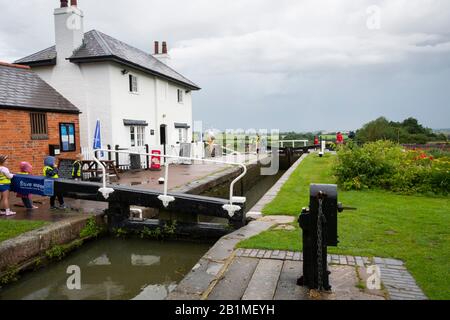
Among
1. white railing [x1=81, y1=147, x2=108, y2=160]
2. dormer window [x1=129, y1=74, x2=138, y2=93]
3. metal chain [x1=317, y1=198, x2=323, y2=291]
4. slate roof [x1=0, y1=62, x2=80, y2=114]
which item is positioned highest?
dormer window [x1=129, y1=74, x2=138, y2=93]

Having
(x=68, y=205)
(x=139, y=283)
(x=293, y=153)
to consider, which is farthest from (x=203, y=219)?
(x=293, y=153)

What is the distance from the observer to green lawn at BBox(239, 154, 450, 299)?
438 centimetres

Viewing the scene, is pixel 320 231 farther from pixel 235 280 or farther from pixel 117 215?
pixel 117 215

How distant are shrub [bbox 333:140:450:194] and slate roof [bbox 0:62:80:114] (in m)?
10.2

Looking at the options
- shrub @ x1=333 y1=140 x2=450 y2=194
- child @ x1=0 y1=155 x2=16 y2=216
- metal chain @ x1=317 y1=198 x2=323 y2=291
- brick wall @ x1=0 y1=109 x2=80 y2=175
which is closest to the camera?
metal chain @ x1=317 y1=198 x2=323 y2=291

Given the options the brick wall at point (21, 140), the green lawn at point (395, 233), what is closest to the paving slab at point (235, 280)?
the green lawn at point (395, 233)

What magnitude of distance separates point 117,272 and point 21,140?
7487 millimetres

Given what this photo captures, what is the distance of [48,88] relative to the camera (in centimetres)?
1372

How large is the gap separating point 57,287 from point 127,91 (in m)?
12.4

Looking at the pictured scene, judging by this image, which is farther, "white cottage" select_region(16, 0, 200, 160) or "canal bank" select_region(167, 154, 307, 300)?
"white cottage" select_region(16, 0, 200, 160)

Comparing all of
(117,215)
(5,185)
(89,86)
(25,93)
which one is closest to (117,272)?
(117,215)

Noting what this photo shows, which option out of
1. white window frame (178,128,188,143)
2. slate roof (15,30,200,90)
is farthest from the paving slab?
white window frame (178,128,188,143)

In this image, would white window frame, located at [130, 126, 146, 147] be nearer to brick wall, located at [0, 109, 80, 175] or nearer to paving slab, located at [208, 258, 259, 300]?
brick wall, located at [0, 109, 80, 175]
